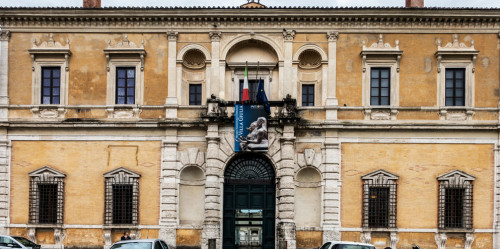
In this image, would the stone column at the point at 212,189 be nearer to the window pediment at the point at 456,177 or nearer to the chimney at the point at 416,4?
the window pediment at the point at 456,177

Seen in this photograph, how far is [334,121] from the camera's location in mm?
30906

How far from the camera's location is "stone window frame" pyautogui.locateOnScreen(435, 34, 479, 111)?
3102 cm

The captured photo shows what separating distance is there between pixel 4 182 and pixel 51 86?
5.32 m

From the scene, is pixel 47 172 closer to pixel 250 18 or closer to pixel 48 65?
pixel 48 65

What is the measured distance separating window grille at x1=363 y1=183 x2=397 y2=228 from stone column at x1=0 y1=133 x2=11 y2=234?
17.7m

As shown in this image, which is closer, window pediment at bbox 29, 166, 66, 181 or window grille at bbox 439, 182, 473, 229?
window grille at bbox 439, 182, 473, 229

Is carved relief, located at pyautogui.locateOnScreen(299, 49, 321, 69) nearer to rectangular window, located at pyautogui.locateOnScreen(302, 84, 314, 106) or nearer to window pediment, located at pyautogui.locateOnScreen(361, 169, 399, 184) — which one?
rectangular window, located at pyautogui.locateOnScreen(302, 84, 314, 106)

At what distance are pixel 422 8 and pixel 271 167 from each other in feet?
35.9

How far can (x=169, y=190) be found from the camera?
3088 cm

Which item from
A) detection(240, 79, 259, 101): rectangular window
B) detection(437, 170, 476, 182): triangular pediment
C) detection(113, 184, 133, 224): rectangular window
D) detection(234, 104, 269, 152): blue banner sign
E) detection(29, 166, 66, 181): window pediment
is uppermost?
detection(240, 79, 259, 101): rectangular window

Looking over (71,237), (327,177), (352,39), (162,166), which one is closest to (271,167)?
(327,177)

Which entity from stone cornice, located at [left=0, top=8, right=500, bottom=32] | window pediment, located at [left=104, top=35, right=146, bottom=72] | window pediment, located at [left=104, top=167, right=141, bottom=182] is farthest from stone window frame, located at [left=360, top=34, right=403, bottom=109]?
window pediment, located at [left=104, top=167, right=141, bottom=182]

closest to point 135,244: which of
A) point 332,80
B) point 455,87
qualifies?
point 332,80

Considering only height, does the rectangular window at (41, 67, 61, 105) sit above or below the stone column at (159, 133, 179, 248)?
above
